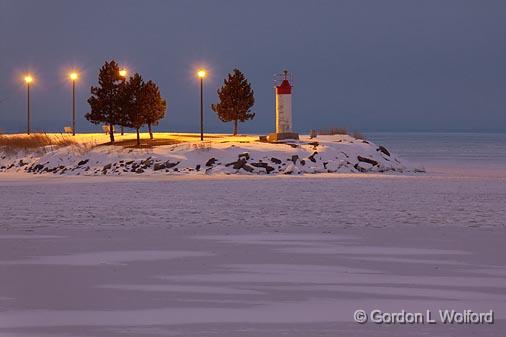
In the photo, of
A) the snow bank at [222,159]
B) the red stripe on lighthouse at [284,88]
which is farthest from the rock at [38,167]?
the red stripe on lighthouse at [284,88]

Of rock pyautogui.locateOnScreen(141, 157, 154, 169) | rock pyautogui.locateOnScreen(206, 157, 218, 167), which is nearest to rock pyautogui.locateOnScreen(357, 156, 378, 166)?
rock pyautogui.locateOnScreen(206, 157, 218, 167)

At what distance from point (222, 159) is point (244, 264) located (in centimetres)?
2546

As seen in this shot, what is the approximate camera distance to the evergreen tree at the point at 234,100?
60.9m

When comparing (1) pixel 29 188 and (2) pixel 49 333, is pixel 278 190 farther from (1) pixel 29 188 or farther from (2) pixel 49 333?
(2) pixel 49 333

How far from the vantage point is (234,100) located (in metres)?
60.9

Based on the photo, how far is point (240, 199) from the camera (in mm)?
21844

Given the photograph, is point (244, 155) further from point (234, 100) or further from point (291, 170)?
point (234, 100)

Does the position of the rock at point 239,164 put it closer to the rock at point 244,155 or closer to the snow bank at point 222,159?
the snow bank at point 222,159

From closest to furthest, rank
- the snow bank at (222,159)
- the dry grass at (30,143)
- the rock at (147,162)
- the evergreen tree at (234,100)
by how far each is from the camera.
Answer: the snow bank at (222,159)
the rock at (147,162)
the dry grass at (30,143)
the evergreen tree at (234,100)

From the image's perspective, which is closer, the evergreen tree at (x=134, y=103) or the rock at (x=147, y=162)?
the rock at (x=147, y=162)

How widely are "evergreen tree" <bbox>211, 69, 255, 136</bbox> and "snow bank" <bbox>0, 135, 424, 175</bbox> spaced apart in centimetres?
1979

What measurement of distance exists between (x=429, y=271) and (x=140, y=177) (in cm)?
2365

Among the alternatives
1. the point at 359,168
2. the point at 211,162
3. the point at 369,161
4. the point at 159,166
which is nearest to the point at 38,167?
the point at 159,166

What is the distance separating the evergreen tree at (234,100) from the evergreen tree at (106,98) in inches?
422
